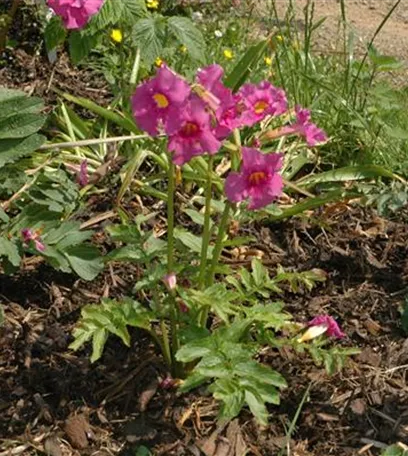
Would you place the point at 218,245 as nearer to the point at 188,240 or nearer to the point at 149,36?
the point at 188,240

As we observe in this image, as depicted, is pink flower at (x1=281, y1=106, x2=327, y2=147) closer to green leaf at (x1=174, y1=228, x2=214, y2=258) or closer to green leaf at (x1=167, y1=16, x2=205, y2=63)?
green leaf at (x1=174, y1=228, x2=214, y2=258)

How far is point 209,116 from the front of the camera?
7.00ft

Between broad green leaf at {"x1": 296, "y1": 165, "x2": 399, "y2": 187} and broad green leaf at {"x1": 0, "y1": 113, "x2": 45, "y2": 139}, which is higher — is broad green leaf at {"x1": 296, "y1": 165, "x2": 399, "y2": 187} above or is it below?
below

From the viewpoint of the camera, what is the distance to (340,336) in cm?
276

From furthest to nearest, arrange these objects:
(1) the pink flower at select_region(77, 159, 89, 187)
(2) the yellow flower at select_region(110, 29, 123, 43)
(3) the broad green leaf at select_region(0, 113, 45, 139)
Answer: (2) the yellow flower at select_region(110, 29, 123, 43)
(1) the pink flower at select_region(77, 159, 89, 187)
(3) the broad green leaf at select_region(0, 113, 45, 139)

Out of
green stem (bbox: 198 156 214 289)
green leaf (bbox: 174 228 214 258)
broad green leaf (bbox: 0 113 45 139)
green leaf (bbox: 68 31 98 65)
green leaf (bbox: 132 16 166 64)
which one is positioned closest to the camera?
green stem (bbox: 198 156 214 289)

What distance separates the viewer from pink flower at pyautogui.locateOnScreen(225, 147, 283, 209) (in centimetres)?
223

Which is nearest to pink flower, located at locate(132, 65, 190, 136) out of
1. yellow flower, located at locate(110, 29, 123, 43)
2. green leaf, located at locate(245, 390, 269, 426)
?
green leaf, located at locate(245, 390, 269, 426)

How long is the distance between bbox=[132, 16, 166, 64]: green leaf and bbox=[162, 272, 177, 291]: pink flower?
0.74 metres

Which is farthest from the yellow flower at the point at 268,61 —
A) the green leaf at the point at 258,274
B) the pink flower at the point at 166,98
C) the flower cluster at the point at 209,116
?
the pink flower at the point at 166,98

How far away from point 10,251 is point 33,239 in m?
0.10

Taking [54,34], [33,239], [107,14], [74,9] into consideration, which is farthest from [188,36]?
[33,239]

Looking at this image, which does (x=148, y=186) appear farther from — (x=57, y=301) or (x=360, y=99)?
(x=360, y=99)

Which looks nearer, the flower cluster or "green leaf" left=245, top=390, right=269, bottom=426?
the flower cluster
